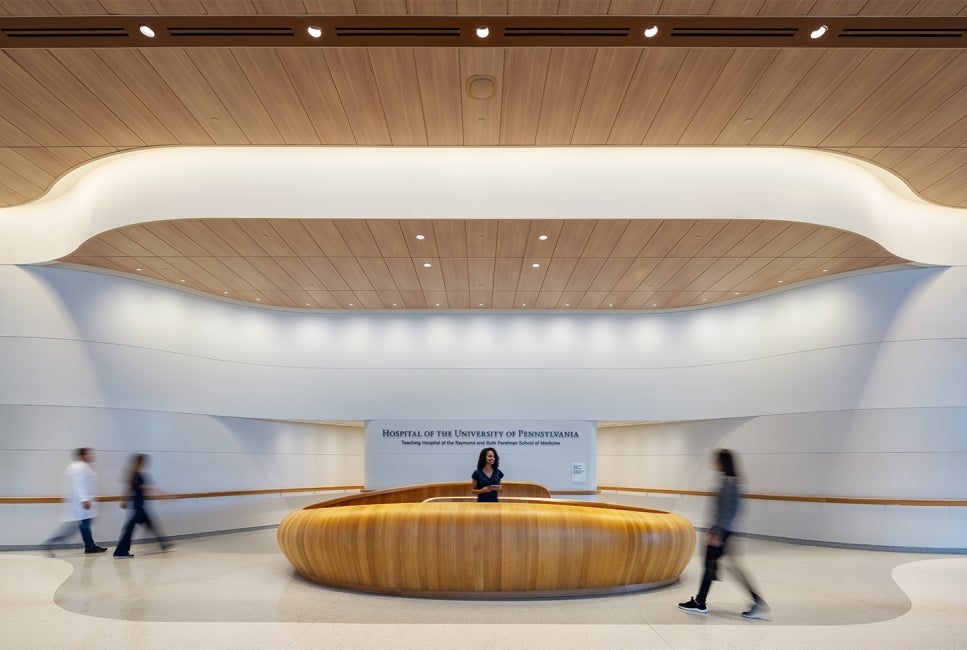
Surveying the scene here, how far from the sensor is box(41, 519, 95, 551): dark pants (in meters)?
9.16

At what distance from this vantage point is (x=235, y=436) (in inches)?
488

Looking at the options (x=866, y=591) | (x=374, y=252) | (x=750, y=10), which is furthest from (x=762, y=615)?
(x=374, y=252)

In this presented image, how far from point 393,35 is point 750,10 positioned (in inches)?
113

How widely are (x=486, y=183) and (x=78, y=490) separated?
6.97 meters

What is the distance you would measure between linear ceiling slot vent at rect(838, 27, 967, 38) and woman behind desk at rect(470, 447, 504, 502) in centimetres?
575

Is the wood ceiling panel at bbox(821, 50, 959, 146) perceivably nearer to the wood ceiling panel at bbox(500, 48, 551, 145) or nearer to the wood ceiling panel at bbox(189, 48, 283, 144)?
the wood ceiling panel at bbox(500, 48, 551, 145)

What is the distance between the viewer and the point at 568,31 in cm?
538

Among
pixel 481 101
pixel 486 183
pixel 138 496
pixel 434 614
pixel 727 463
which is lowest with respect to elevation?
pixel 434 614

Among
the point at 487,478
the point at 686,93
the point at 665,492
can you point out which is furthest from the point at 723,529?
the point at 665,492

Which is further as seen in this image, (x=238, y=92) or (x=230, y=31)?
(x=238, y=92)

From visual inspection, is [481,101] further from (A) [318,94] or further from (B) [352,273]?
(B) [352,273]

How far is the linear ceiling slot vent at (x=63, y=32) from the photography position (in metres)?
5.27

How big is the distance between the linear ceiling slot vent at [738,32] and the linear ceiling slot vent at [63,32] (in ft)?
15.1

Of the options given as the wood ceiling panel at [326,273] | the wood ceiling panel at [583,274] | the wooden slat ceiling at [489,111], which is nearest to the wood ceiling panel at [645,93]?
the wooden slat ceiling at [489,111]
